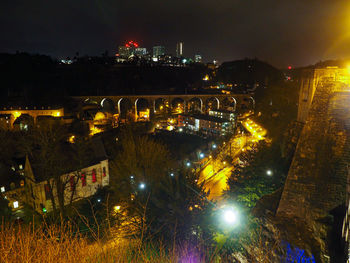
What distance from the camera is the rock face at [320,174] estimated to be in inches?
136

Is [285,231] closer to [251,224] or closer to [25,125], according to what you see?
[251,224]

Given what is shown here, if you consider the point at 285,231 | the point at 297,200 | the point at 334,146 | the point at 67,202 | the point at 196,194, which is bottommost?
the point at 67,202

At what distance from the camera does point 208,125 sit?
22.7m

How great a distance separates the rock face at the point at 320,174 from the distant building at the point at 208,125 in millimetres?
16362

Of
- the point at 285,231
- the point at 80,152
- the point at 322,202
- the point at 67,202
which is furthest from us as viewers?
the point at 67,202

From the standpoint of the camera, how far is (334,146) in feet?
13.0

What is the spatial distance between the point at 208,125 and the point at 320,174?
18912 millimetres

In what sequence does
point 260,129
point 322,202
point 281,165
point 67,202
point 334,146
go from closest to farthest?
point 322,202 < point 334,146 < point 281,165 < point 67,202 < point 260,129

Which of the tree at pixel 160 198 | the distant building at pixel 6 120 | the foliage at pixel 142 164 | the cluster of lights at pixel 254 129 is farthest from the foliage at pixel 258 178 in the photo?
the distant building at pixel 6 120

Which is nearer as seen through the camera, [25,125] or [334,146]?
[334,146]

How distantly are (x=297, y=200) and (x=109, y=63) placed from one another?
158 feet

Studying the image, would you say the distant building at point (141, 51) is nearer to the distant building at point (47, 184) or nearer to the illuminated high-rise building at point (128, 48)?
the illuminated high-rise building at point (128, 48)

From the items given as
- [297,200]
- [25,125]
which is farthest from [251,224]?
[25,125]

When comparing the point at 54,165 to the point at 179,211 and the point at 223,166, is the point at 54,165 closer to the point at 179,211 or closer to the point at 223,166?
the point at 179,211
